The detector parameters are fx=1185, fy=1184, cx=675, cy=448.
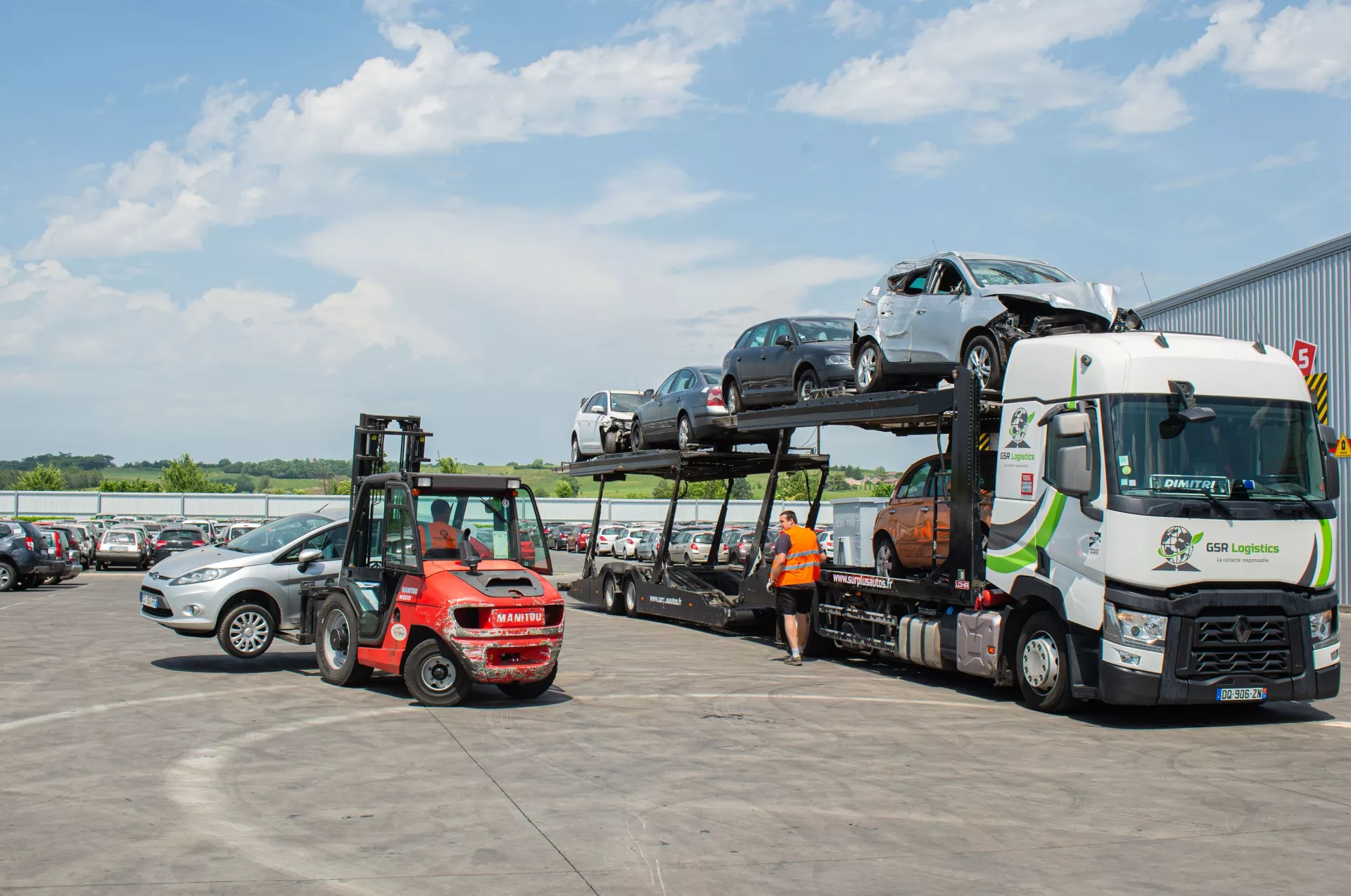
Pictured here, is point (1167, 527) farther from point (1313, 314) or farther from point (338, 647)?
point (1313, 314)

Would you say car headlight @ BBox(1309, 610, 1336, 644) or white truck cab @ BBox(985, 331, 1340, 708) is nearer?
white truck cab @ BBox(985, 331, 1340, 708)

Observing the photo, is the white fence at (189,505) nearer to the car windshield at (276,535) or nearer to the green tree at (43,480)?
the car windshield at (276,535)

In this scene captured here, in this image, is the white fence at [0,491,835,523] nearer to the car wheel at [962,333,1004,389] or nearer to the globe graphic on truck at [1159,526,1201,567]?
the car wheel at [962,333,1004,389]

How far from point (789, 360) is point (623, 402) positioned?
755 centimetres

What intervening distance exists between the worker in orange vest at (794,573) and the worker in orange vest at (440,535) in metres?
4.73

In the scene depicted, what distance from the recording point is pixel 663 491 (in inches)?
2692

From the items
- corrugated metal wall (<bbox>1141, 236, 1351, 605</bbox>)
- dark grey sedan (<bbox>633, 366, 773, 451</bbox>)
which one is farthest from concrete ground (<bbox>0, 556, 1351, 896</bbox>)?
corrugated metal wall (<bbox>1141, 236, 1351, 605</bbox>)

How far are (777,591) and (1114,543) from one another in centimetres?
559

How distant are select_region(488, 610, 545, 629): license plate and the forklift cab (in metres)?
0.65

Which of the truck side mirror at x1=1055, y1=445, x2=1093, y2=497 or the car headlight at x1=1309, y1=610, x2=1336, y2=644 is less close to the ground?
the truck side mirror at x1=1055, y1=445, x2=1093, y2=497

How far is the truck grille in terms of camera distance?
9.89 meters

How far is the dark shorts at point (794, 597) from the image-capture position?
1461 cm

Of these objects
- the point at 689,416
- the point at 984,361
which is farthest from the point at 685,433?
the point at 984,361

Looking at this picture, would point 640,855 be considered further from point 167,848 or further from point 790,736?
point 790,736
